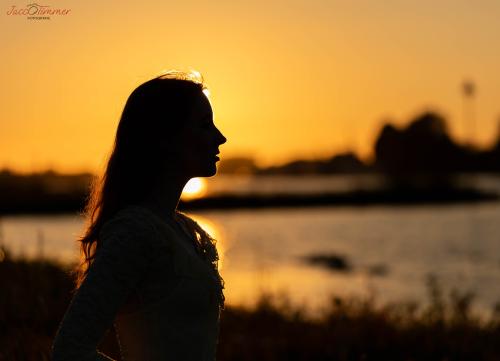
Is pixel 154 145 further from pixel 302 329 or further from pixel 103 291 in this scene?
pixel 302 329

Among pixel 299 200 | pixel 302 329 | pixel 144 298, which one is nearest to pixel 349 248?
pixel 302 329

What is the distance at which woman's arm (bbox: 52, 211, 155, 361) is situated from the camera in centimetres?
230

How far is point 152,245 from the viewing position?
96.1 inches

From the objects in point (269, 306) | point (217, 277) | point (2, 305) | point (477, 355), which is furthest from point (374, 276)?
point (217, 277)

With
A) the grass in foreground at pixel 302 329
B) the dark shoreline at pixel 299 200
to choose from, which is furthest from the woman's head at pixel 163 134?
the dark shoreline at pixel 299 200

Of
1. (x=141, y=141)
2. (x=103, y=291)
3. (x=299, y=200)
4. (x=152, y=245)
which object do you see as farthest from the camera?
(x=299, y=200)

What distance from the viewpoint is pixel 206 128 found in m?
2.73

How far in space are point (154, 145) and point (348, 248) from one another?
165ft

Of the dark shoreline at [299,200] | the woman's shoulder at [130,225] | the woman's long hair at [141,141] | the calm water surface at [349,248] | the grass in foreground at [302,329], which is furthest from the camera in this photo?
the dark shoreline at [299,200]

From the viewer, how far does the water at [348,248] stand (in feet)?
75.0

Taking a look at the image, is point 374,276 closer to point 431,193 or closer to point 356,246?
point 356,246

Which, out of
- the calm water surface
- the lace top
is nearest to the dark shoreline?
the calm water surface

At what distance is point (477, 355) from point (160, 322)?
6495mm

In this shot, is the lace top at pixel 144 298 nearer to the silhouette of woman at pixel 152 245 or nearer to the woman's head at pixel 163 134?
the silhouette of woman at pixel 152 245
